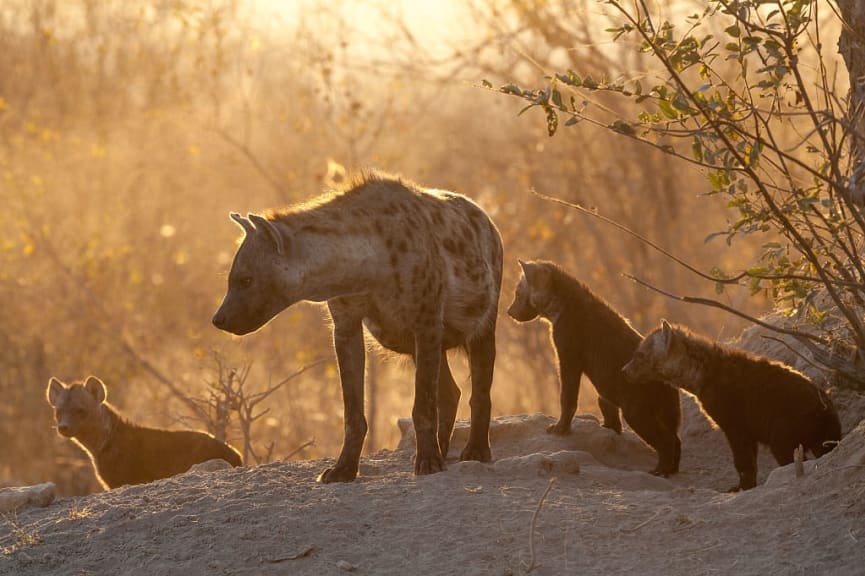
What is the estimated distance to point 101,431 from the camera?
7422mm

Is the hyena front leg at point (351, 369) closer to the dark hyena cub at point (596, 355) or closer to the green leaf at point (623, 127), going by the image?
the dark hyena cub at point (596, 355)

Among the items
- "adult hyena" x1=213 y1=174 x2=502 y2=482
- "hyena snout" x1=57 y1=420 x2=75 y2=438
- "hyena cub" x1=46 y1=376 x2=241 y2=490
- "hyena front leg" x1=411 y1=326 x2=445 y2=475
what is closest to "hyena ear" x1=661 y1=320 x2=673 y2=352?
"adult hyena" x1=213 y1=174 x2=502 y2=482

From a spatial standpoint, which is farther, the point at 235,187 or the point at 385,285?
the point at 235,187

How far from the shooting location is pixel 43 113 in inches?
670

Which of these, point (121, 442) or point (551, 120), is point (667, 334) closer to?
point (551, 120)

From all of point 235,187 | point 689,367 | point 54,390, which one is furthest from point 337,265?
point 235,187

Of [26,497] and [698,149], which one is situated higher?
[698,149]

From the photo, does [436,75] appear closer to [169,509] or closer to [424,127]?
[424,127]

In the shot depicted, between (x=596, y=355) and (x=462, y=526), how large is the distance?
2178 mm

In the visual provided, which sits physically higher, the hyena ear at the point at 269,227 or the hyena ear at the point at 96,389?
the hyena ear at the point at 269,227

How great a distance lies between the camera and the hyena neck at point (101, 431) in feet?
24.3

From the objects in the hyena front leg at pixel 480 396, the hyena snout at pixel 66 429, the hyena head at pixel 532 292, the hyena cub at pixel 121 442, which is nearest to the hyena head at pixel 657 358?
the hyena front leg at pixel 480 396

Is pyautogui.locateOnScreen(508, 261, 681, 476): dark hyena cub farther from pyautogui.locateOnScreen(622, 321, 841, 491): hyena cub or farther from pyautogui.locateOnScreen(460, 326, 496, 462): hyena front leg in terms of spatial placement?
pyautogui.locateOnScreen(460, 326, 496, 462): hyena front leg

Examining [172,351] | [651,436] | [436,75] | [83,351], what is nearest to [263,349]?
[172,351]
